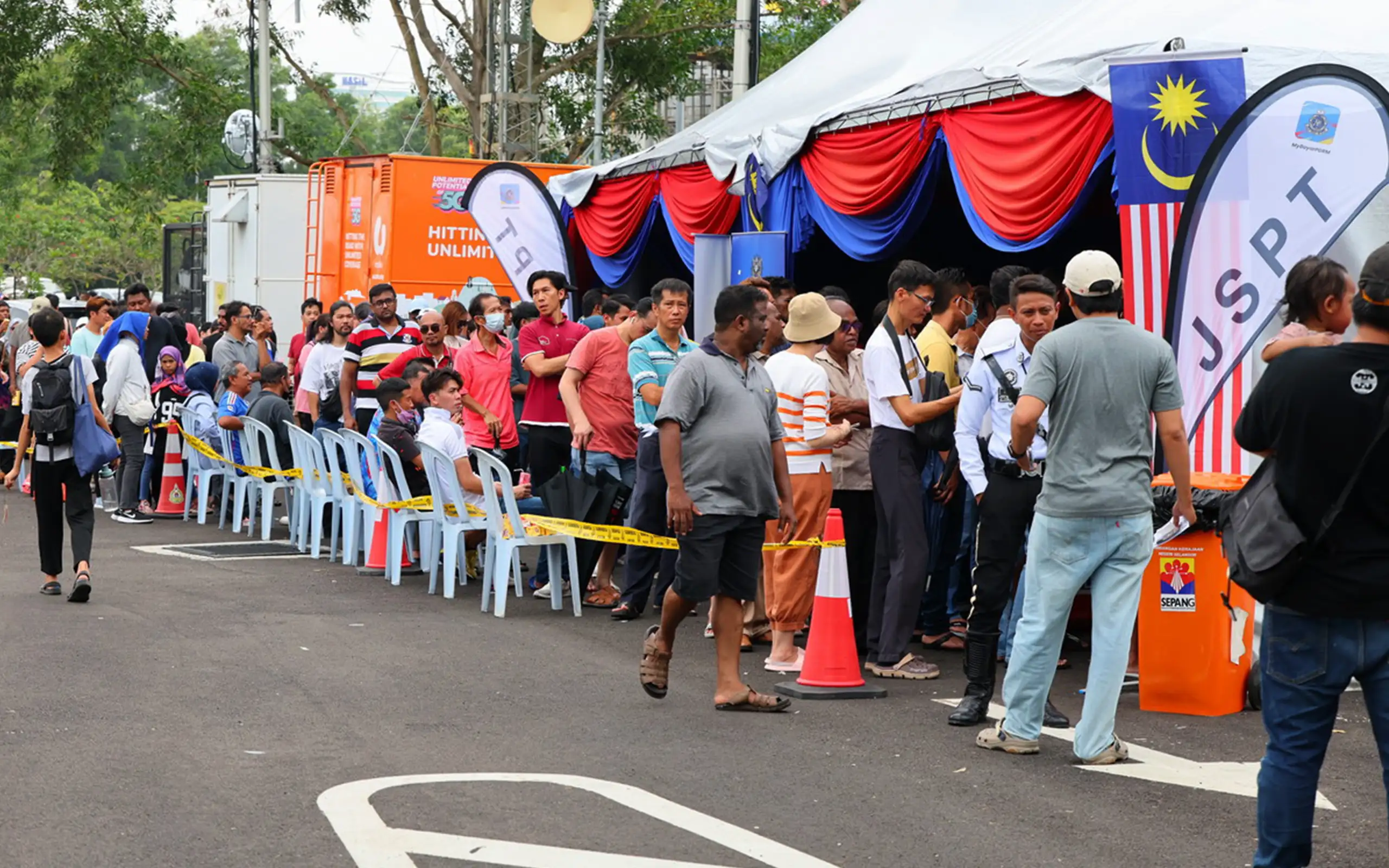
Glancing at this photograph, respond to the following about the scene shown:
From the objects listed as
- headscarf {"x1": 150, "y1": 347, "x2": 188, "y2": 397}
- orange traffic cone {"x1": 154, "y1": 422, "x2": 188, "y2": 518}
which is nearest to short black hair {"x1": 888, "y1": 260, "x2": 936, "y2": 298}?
headscarf {"x1": 150, "y1": 347, "x2": 188, "y2": 397}

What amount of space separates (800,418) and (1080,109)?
2.29 metres

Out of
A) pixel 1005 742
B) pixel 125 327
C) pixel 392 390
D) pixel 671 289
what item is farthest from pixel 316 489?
pixel 1005 742

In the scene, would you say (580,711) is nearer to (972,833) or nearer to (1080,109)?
(972,833)

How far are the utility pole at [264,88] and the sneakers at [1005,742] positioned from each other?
27.5 meters

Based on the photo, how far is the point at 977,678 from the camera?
7738 mm

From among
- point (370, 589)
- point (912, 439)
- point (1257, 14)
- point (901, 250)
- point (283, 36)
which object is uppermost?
point (283, 36)

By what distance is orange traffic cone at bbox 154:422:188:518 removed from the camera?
56.2ft

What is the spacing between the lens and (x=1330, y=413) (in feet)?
15.4

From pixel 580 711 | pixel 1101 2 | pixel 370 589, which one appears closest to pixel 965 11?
pixel 1101 2

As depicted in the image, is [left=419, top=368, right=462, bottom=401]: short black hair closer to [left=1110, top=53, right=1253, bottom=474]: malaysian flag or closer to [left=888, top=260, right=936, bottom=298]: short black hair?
[left=888, top=260, right=936, bottom=298]: short black hair

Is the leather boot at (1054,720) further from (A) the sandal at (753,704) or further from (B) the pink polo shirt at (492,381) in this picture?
(B) the pink polo shirt at (492,381)

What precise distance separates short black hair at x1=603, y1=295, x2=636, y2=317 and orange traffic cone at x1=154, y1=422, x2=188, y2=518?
5.32m

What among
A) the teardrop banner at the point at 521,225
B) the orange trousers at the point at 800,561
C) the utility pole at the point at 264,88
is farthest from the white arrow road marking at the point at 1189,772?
the utility pole at the point at 264,88

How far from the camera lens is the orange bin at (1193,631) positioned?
8.00m
